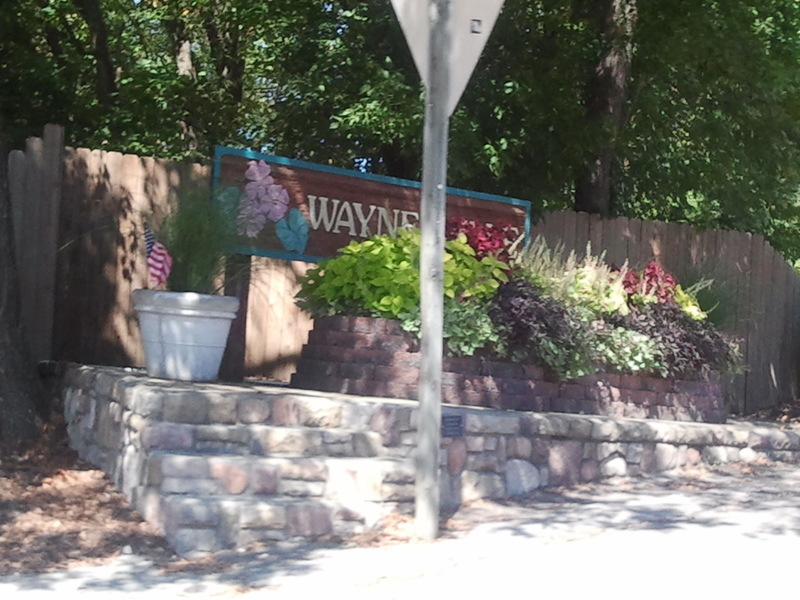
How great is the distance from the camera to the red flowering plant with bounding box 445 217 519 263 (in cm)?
871

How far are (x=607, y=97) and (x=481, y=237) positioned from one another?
4.02 meters

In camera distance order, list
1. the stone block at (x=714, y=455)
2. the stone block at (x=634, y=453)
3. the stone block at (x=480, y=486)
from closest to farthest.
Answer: the stone block at (x=480, y=486) → the stone block at (x=634, y=453) → the stone block at (x=714, y=455)

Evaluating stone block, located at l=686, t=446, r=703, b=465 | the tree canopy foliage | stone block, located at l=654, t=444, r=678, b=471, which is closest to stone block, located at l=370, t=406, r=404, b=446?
stone block, located at l=654, t=444, r=678, b=471

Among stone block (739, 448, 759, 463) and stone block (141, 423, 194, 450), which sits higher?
stone block (141, 423, 194, 450)

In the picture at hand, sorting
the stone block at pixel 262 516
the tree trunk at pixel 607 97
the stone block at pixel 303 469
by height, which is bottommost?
the stone block at pixel 262 516

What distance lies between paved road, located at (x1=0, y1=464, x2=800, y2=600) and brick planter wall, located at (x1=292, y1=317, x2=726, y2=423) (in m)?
1.14

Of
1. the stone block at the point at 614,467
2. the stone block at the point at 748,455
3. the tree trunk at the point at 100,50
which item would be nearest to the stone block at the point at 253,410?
the stone block at the point at 614,467

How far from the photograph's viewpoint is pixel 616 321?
9000mm

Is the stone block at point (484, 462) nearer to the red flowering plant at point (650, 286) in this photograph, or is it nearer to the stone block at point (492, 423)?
the stone block at point (492, 423)

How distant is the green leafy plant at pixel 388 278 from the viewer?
26.0ft

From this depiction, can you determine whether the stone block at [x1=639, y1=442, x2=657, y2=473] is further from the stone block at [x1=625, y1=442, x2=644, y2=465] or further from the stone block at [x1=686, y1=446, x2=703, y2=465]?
the stone block at [x1=686, y1=446, x2=703, y2=465]

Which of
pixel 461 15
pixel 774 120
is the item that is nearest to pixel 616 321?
pixel 461 15

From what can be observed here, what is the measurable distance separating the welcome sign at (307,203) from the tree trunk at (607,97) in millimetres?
3131

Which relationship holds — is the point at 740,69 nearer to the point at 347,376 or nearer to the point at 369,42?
the point at 369,42
